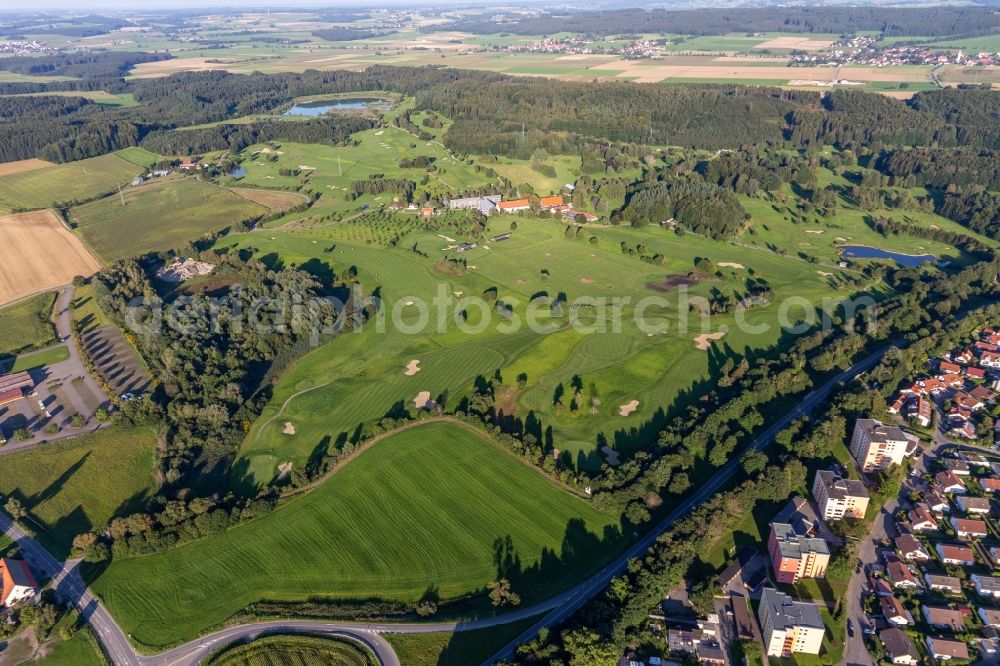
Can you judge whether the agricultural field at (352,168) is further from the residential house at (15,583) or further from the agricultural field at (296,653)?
the agricultural field at (296,653)

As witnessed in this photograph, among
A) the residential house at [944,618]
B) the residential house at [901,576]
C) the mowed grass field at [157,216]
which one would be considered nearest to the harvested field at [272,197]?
the mowed grass field at [157,216]

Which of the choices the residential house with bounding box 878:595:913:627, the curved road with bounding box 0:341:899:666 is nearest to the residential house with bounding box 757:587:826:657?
the residential house with bounding box 878:595:913:627

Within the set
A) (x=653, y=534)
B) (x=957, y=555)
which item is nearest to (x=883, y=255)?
(x=957, y=555)

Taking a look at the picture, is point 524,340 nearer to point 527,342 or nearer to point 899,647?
point 527,342

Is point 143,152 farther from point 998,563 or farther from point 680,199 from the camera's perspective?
point 998,563

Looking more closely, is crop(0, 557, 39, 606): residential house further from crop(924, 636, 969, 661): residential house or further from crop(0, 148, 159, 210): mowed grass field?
crop(0, 148, 159, 210): mowed grass field

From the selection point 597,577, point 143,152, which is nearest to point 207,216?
point 143,152
